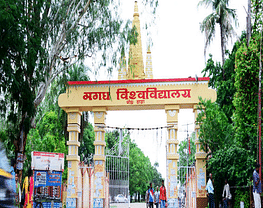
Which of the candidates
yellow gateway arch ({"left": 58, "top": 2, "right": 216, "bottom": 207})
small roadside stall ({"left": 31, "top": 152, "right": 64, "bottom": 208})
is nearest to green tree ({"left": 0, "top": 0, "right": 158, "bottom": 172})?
small roadside stall ({"left": 31, "top": 152, "right": 64, "bottom": 208})

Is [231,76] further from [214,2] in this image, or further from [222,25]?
[214,2]

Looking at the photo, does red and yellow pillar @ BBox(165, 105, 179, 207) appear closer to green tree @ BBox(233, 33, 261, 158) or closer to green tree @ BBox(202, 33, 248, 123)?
green tree @ BBox(233, 33, 261, 158)

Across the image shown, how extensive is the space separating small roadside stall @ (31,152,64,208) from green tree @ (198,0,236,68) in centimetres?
1477

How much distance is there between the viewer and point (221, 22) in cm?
2769

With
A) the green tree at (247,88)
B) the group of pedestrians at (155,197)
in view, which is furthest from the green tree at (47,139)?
the green tree at (247,88)

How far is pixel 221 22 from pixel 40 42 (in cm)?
1690

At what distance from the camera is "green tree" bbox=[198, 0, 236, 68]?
27.3 metres

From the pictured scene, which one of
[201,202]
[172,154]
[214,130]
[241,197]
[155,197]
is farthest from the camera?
[155,197]

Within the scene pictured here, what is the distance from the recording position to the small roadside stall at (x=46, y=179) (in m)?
17.1

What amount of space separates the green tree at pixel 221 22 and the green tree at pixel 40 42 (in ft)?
38.0

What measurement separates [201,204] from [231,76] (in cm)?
998

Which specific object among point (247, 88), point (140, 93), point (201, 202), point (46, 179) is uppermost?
point (140, 93)

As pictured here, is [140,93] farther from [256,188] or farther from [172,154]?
[256,188]

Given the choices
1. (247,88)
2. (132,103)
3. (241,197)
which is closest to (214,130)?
(247,88)
